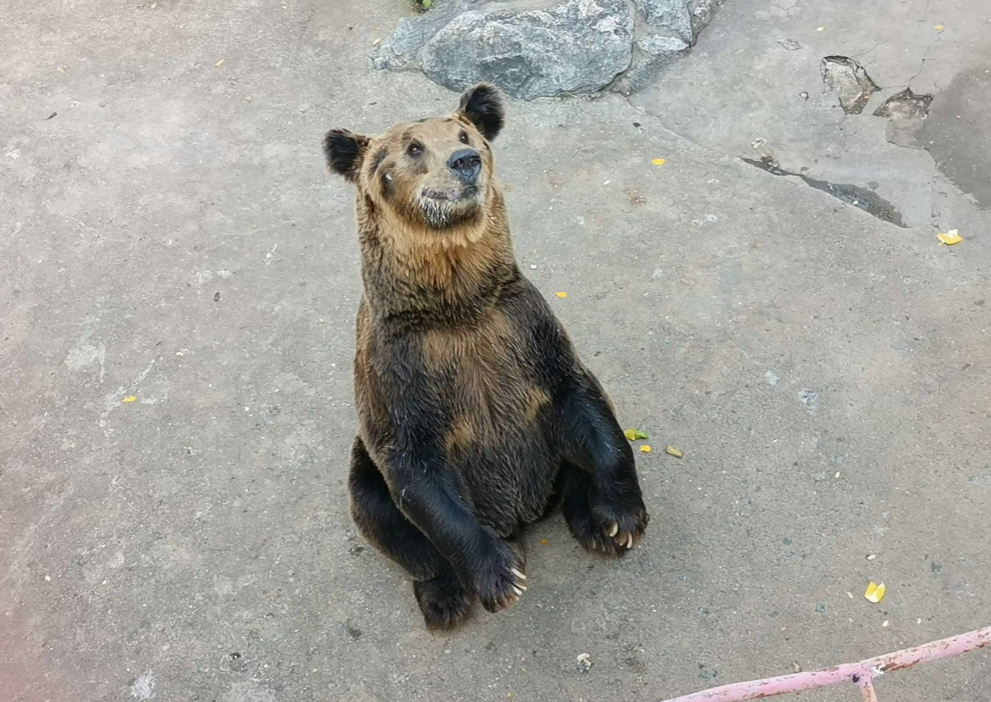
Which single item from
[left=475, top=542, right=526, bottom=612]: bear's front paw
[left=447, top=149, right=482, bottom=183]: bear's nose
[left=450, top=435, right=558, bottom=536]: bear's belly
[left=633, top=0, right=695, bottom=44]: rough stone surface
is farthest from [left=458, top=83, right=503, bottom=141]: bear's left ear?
[left=633, top=0, right=695, bottom=44]: rough stone surface

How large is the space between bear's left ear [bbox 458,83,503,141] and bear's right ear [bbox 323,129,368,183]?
43 cm

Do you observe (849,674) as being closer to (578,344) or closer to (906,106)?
(578,344)

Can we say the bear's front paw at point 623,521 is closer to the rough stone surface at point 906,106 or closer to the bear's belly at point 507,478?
the bear's belly at point 507,478

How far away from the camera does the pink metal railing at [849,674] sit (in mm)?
2256

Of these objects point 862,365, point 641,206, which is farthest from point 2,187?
point 862,365

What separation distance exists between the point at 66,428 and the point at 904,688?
399 cm

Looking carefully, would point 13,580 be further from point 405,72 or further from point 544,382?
point 405,72

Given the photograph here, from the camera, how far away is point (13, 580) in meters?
4.01

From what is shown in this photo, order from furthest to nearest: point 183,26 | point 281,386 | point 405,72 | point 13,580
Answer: point 183,26, point 405,72, point 281,386, point 13,580

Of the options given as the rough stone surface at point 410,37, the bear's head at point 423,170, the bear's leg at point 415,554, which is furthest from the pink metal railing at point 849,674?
the rough stone surface at point 410,37

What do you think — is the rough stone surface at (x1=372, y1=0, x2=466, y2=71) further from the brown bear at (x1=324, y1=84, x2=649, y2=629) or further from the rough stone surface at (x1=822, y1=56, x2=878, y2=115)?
the brown bear at (x1=324, y1=84, x2=649, y2=629)

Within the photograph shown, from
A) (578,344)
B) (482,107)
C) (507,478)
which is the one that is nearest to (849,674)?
(507,478)

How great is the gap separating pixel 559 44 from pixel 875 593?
408 centimetres

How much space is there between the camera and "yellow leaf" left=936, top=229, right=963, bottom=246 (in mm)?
4811
